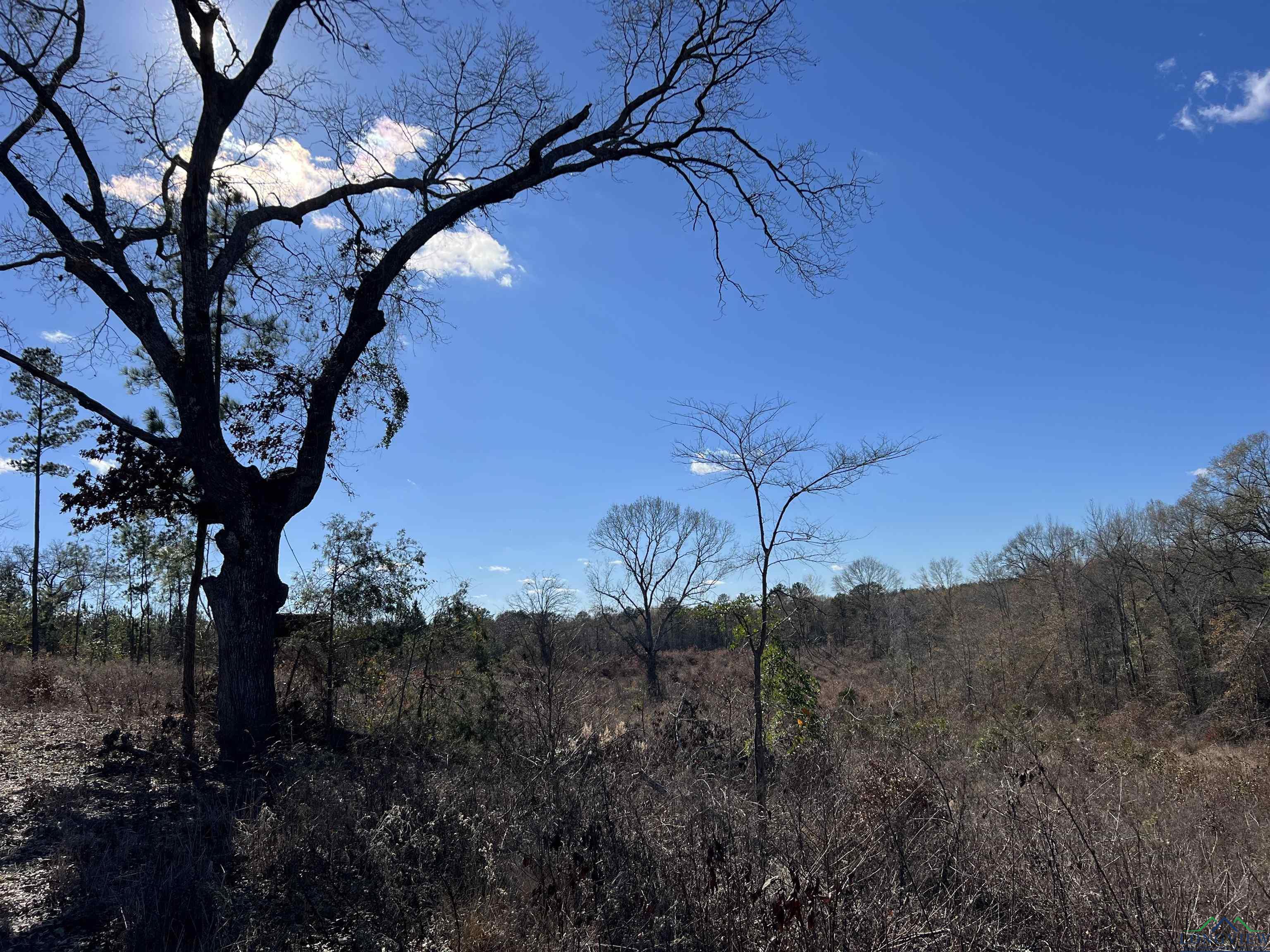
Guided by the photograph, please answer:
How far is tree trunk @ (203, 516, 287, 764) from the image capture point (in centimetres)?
756

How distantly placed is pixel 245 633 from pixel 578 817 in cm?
482

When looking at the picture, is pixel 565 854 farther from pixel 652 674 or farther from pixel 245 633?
pixel 652 674

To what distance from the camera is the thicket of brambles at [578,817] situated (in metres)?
3.65

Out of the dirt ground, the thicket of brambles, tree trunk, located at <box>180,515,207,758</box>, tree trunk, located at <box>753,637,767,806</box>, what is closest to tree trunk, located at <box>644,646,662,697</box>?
the thicket of brambles

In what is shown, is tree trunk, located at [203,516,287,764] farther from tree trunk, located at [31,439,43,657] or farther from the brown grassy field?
tree trunk, located at [31,439,43,657]

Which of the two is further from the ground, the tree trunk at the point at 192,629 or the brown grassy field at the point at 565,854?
the tree trunk at the point at 192,629

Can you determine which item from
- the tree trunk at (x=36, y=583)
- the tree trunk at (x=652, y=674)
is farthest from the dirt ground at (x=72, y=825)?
the tree trunk at (x=652, y=674)

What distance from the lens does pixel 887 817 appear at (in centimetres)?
470

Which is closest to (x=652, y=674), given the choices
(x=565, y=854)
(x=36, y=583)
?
(x=36, y=583)

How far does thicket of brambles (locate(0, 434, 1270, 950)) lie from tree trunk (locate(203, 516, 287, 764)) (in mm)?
426

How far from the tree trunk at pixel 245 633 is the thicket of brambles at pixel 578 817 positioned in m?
0.43

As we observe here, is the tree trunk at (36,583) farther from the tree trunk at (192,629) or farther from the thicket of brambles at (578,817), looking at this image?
the tree trunk at (192,629)

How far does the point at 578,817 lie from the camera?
4.97m

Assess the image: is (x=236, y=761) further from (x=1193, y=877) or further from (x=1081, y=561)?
(x=1081, y=561)
